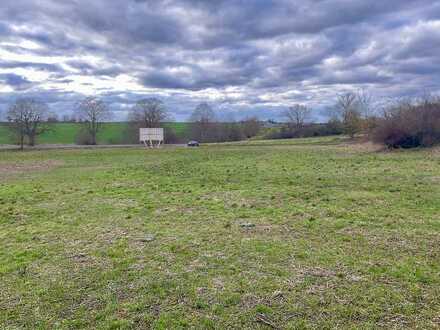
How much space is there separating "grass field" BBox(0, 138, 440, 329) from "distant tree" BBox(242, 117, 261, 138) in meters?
54.9

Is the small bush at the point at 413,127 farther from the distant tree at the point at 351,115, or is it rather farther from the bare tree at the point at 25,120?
the bare tree at the point at 25,120

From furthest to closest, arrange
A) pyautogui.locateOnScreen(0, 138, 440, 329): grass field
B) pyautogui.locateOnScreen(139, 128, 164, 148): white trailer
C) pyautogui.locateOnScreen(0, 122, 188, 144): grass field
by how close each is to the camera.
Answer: pyautogui.locateOnScreen(0, 122, 188, 144): grass field → pyautogui.locateOnScreen(139, 128, 164, 148): white trailer → pyautogui.locateOnScreen(0, 138, 440, 329): grass field

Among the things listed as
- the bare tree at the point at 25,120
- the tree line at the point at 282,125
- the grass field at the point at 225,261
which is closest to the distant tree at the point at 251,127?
the tree line at the point at 282,125

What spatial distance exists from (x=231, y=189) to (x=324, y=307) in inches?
271

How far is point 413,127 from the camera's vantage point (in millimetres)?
25453

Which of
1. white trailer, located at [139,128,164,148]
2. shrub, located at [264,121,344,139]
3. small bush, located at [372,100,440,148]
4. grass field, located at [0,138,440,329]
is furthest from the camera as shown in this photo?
shrub, located at [264,121,344,139]

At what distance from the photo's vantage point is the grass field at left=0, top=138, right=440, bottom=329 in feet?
10.7

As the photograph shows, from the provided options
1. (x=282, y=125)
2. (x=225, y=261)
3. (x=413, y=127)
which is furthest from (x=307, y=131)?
(x=225, y=261)

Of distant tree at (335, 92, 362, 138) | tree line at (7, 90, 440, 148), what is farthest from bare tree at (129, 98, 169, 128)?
distant tree at (335, 92, 362, 138)

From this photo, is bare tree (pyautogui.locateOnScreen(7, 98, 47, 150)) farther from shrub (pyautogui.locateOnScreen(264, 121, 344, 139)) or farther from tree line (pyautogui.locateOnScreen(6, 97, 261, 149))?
shrub (pyautogui.locateOnScreen(264, 121, 344, 139))

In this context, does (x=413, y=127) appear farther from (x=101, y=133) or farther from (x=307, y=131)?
(x=101, y=133)

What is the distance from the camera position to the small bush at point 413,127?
25031 millimetres

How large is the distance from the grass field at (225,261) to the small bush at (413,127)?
62.9 feet

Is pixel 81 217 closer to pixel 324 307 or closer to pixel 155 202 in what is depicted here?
pixel 155 202
